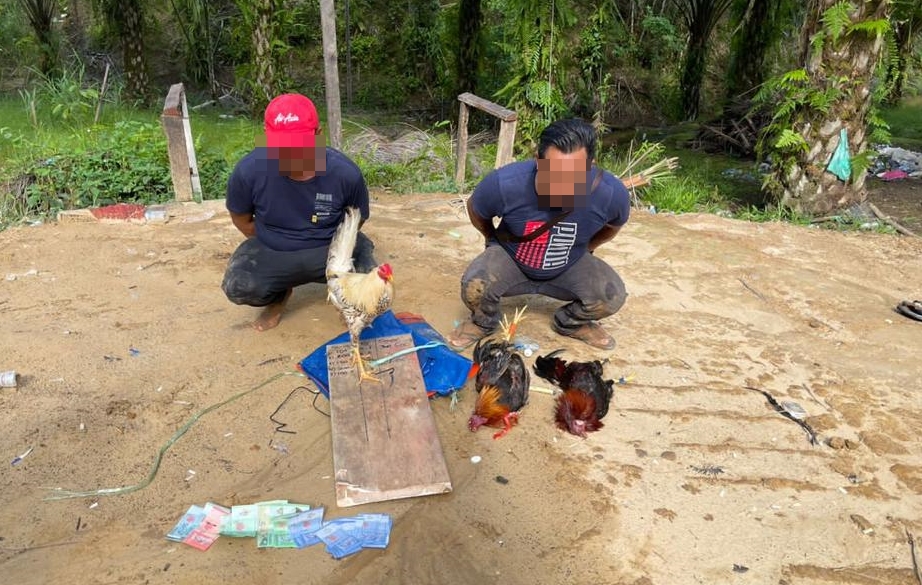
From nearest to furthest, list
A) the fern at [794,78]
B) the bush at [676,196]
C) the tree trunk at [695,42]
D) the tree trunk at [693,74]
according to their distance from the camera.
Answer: the fern at [794,78]
the bush at [676,196]
the tree trunk at [695,42]
the tree trunk at [693,74]

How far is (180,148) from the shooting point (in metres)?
5.76

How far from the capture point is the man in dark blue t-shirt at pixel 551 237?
10.8 feet

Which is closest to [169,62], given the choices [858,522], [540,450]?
[540,450]

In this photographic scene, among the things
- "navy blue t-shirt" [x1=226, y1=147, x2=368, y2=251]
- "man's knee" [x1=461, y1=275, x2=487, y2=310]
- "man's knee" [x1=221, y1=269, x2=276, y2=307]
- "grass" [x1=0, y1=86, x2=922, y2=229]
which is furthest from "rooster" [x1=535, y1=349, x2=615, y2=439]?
"grass" [x1=0, y1=86, x2=922, y2=229]

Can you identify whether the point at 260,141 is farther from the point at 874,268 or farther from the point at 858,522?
the point at 874,268

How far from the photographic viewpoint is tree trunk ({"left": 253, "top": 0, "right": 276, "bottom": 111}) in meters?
9.38

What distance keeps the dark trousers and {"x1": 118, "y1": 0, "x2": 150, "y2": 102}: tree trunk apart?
33.3 feet

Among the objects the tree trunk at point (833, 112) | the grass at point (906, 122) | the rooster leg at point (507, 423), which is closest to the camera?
the rooster leg at point (507, 423)

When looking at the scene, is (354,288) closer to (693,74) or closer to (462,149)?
(462,149)

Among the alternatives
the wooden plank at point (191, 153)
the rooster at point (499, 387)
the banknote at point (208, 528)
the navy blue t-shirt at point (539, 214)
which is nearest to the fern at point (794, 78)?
the navy blue t-shirt at point (539, 214)

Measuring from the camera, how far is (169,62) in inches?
608

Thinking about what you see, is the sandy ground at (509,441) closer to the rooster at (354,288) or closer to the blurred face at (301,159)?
the rooster at (354,288)

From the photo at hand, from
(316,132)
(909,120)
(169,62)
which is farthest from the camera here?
(169,62)

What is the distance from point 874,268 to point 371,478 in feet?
15.5
